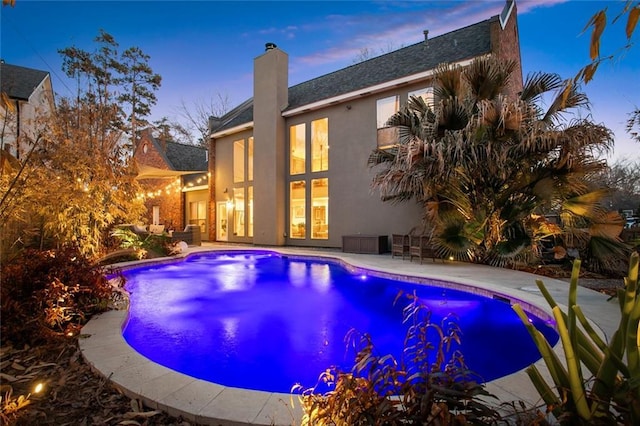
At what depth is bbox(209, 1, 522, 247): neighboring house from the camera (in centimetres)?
1271

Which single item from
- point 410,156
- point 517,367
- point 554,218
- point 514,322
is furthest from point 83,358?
point 554,218

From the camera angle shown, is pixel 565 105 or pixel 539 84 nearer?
pixel 565 105

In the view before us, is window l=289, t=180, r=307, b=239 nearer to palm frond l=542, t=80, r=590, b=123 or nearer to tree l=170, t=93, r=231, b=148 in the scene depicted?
palm frond l=542, t=80, r=590, b=123

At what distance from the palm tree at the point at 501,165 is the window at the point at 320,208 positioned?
19.1ft

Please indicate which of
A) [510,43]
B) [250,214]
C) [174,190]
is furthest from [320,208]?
[174,190]

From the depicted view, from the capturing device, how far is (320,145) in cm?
1528

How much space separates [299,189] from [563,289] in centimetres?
1163

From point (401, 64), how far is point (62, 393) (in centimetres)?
1470

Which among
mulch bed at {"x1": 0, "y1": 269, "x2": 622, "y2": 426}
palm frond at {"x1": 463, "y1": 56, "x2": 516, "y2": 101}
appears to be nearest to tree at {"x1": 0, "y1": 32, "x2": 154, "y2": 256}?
mulch bed at {"x1": 0, "y1": 269, "x2": 622, "y2": 426}

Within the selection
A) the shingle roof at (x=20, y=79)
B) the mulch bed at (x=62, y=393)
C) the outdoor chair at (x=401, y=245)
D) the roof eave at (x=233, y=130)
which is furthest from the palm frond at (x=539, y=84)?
the shingle roof at (x=20, y=79)

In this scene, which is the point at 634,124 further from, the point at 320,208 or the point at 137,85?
the point at 137,85

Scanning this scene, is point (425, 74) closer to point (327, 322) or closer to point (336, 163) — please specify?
point (336, 163)

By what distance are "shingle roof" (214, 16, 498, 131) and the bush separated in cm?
1177

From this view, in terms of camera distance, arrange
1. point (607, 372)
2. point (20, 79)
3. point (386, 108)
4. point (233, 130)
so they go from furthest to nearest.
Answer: point (20, 79) < point (233, 130) < point (386, 108) < point (607, 372)
